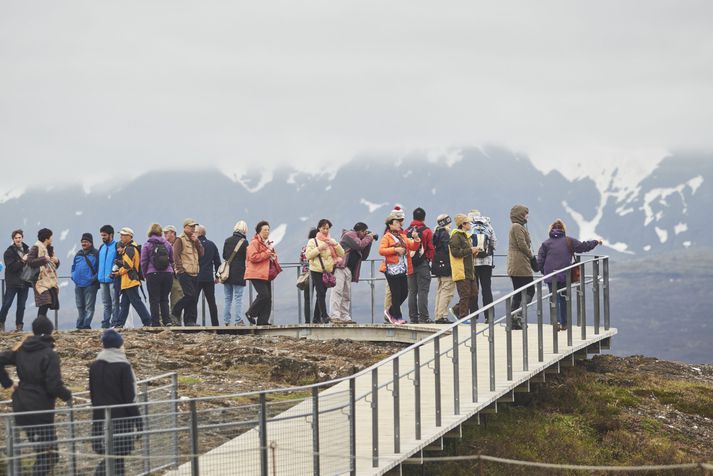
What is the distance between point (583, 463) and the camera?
21688mm

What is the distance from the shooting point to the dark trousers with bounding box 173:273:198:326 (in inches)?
1133

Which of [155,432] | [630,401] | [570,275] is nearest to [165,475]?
[155,432]

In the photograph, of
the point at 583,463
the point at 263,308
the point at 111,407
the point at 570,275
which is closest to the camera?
the point at 111,407

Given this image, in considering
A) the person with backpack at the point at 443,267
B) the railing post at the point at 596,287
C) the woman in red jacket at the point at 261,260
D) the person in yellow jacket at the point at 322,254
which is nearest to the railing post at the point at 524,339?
the railing post at the point at 596,287

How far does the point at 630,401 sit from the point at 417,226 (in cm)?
508

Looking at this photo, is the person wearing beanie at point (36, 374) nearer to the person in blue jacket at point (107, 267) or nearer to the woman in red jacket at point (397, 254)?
the woman in red jacket at point (397, 254)

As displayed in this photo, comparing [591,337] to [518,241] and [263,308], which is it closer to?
[518,241]

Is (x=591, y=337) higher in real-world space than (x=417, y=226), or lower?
lower

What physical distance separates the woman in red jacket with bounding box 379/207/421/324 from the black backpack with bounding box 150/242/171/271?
13.3ft

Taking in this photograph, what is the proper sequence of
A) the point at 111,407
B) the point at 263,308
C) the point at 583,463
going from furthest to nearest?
the point at 263,308, the point at 583,463, the point at 111,407

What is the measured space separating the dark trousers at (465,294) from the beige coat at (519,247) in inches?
35.0

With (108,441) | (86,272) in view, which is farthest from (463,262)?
(108,441)

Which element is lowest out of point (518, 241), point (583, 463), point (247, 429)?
point (583, 463)

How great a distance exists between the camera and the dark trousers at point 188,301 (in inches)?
1133
